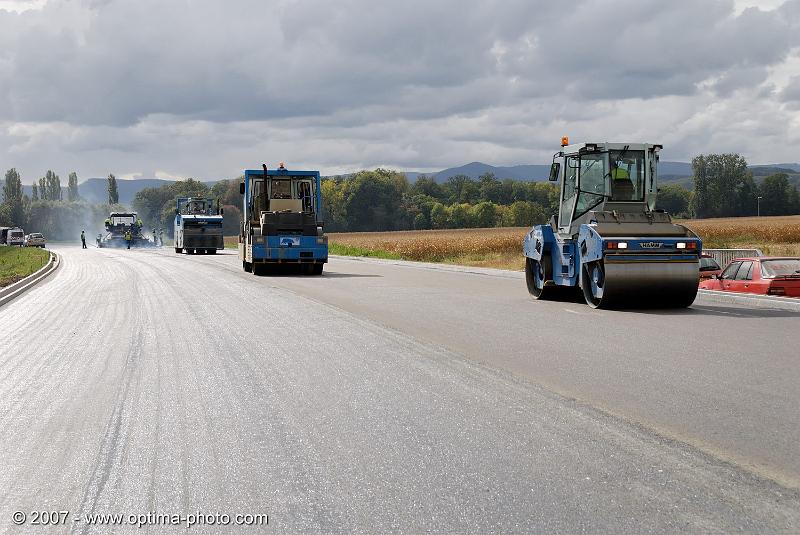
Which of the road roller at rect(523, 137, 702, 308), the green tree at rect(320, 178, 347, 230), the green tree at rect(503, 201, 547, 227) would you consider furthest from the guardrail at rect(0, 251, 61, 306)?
the green tree at rect(503, 201, 547, 227)

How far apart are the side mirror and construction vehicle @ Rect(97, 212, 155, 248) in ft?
200

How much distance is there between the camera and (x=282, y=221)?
106 ft

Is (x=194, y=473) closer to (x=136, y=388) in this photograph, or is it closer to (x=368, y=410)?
(x=368, y=410)

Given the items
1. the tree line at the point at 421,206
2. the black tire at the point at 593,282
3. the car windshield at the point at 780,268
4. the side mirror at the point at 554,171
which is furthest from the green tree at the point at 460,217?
the black tire at the point at 593,282

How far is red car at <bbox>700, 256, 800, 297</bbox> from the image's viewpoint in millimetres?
18828

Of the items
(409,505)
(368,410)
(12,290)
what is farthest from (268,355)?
(12,290)

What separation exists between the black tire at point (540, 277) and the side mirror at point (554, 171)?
1.70 meters

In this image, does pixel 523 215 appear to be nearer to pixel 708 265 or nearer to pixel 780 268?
pixel 708 265

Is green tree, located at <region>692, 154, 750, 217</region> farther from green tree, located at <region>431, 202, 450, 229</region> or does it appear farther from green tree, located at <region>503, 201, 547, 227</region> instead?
green tree, located at <region>431, 202, 450, 229</region>

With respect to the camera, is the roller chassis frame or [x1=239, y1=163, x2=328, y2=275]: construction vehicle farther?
[x1=239, y1=163, x2=328, y2=275]: construction vehicle

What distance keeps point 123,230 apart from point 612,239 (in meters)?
65.0

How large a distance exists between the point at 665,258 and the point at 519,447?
11739mm

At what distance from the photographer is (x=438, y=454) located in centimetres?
647

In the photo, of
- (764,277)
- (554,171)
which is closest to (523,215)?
(554,171)
